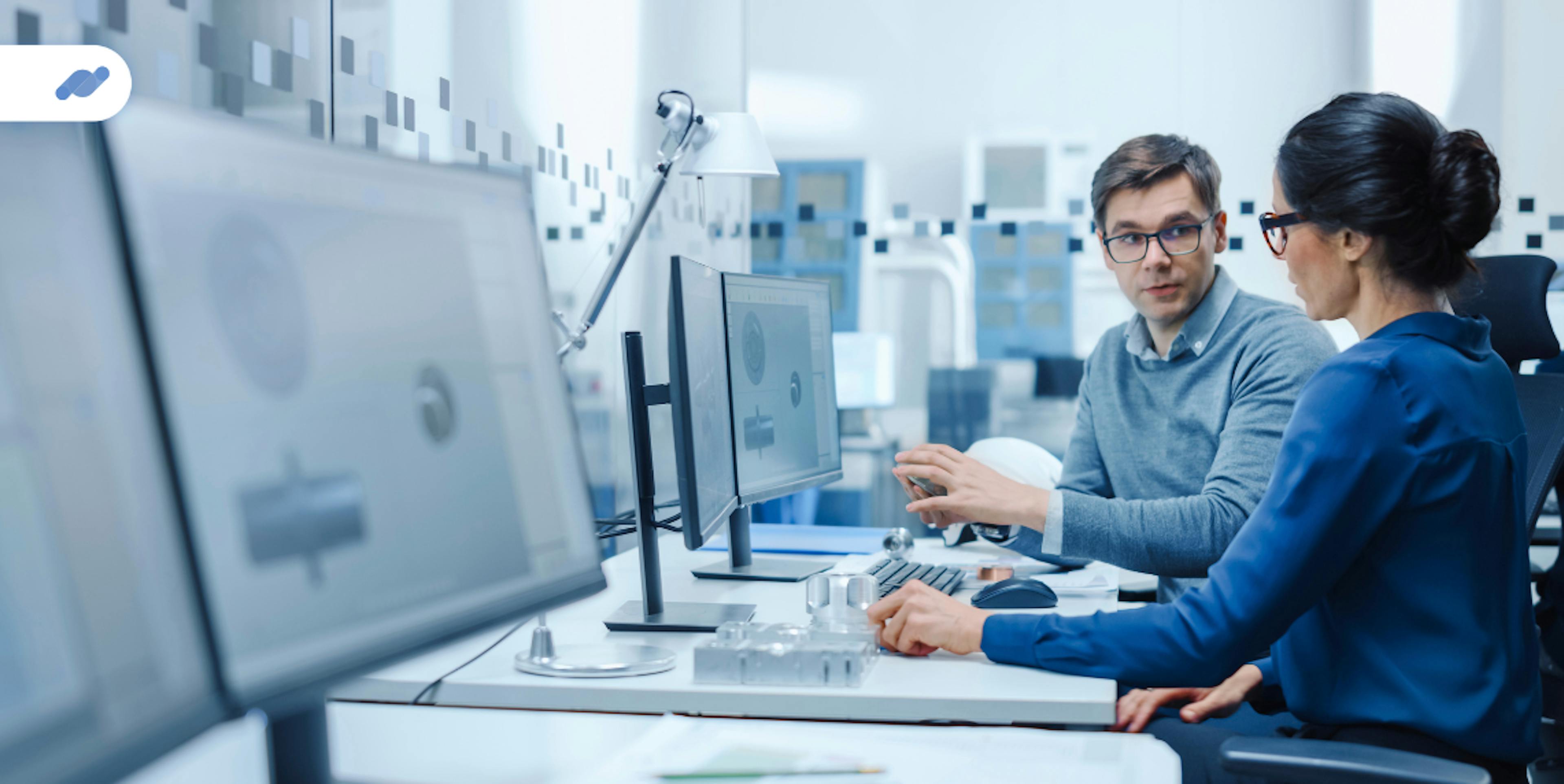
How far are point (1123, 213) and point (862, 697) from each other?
1116 millimetres

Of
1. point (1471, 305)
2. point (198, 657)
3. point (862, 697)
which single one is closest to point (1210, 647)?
point (862, 697)

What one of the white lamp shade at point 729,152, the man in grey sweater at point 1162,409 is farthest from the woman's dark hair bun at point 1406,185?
the white lamp shade at point 729,152

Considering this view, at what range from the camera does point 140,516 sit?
1.80 ft

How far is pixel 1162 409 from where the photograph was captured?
1923 millimetres

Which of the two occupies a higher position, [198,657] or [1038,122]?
[1038,122]

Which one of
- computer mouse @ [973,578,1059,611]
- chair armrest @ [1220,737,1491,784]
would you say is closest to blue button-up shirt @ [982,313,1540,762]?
chair armrest @ [1220,737,1491,784]

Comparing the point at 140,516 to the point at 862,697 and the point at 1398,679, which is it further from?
the point at 1398,679

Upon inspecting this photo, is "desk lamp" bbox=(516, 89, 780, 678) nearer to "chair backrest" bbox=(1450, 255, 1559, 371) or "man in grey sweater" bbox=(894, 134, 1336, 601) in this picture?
"man in grey sweater" bbox=(894, 134, 1336, 601)

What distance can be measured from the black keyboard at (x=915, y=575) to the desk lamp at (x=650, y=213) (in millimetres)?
399

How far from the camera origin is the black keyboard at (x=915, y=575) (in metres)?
1.64

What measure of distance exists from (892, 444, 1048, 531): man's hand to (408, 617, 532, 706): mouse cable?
540 millimetres

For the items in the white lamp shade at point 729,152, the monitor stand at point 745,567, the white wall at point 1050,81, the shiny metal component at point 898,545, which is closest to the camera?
the monitor stand at point 745,567

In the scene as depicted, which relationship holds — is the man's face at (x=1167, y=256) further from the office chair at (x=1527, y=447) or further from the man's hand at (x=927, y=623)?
the man's hand at (x=927, y=623)

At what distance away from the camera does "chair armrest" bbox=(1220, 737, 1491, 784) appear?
910 millimetres
